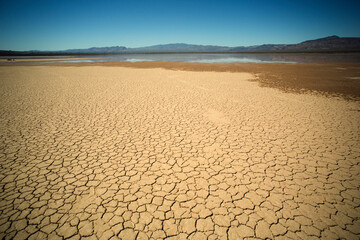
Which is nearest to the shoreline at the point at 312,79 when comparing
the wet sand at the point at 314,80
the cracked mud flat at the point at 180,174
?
the wet sand at the point at 314,80

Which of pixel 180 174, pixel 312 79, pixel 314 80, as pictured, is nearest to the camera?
pixel 180 174

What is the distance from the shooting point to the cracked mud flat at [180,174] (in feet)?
8.91

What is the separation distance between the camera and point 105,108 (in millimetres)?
8102

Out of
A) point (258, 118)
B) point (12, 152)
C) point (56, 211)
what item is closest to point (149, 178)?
point (56, 211)

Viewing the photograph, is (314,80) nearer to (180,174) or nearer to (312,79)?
(312,79)

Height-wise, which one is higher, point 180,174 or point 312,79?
point 312,79

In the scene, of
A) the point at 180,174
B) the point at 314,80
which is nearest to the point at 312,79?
the point at 314,80

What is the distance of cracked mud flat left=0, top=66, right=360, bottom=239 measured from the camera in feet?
8.91

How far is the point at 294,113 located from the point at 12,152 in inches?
397

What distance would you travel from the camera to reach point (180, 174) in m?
3.84

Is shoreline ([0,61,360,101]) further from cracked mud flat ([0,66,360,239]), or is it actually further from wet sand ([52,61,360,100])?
cracked mud flat ([0,66,360,239])

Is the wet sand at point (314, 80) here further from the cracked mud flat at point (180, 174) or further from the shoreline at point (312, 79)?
the cracked mud flat at point (180, 174)

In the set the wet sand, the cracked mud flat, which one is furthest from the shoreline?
the cracked mud flat

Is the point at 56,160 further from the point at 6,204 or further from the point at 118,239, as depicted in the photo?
the point at 118,239
